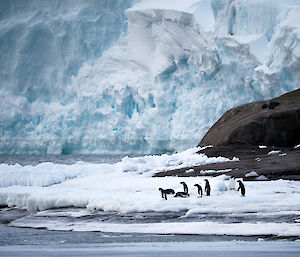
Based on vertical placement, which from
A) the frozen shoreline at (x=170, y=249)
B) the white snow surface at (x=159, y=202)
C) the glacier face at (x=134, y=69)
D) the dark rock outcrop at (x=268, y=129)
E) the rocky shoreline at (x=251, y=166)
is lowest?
the frozen shoreline at (x=170, y=249)

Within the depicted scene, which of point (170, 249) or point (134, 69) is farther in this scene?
point (134, 69)

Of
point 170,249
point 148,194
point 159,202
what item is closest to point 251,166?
point 148,194

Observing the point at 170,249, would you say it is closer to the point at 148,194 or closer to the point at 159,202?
the point at 159,202

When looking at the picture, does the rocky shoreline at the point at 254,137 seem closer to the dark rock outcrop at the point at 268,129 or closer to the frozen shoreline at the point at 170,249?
the dark rock outcrop at the point at 268,129

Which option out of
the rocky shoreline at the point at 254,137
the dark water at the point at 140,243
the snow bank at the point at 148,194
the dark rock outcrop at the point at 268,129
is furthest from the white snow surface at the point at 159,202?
the dark rock outcrop at the point at 268,129

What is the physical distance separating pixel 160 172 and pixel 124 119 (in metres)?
22.9

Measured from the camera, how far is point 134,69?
3697 centimetres

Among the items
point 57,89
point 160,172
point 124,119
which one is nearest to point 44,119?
point 57,89

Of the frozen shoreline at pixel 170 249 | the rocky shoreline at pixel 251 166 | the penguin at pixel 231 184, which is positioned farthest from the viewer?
the rocky shoreline at pixel 251 166

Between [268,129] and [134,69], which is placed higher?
[134,69]

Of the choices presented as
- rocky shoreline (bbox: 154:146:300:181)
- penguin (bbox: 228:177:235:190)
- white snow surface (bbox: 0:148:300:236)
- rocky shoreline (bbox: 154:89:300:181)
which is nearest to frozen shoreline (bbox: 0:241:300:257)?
white snow surface (bbox: 0:148:300:236)

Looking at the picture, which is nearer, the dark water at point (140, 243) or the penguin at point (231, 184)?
the dark water at point (140, 243)

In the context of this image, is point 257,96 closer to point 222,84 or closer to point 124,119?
point 222,84

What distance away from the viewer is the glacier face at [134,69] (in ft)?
95.8
